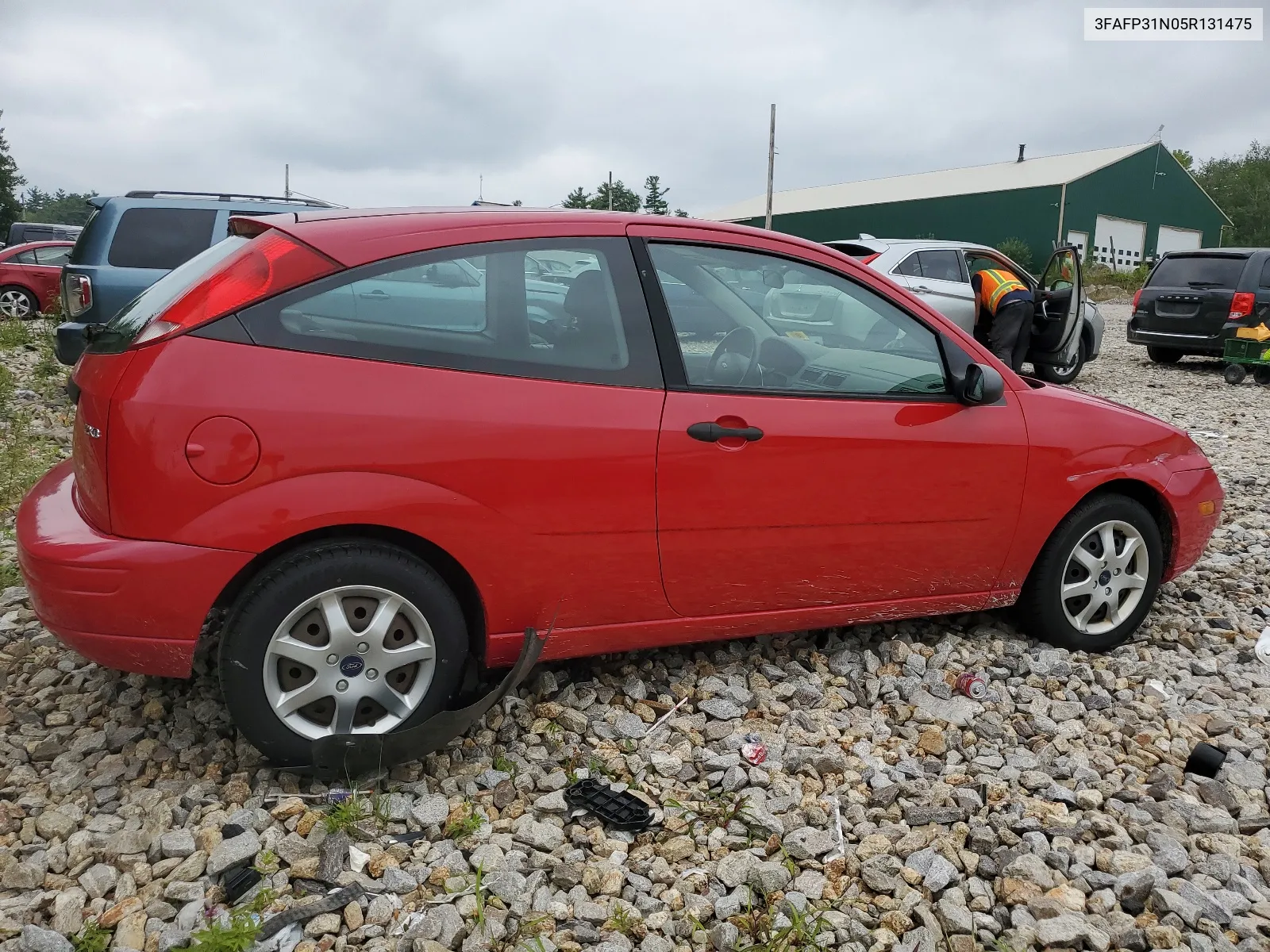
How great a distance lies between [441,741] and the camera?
296 cm

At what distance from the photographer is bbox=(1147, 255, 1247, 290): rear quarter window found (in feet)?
44.3

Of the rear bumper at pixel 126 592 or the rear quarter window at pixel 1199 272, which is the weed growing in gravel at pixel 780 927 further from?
the rear quarter window at pixel 1199 272

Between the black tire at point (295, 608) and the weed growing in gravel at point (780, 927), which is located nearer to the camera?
the weed growing in gravel at point (780, 927)

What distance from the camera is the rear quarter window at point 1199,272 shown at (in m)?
13.5

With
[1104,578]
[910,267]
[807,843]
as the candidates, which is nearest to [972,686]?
[1104,578]

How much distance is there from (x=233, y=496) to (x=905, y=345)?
2.38 m

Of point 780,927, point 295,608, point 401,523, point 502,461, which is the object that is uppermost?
point 502,461

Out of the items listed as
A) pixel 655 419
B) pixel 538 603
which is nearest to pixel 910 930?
pixel 538 603

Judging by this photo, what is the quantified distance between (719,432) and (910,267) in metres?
9.06

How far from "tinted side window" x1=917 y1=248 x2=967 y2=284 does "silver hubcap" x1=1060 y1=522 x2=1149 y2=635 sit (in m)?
7.91

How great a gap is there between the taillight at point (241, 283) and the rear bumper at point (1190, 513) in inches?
138

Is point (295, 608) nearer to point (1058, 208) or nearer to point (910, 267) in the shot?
point (910, 267)

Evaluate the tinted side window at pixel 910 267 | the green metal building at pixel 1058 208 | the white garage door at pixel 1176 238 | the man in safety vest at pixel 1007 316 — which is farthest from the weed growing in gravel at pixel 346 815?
the white garage door at pixel 1176 238

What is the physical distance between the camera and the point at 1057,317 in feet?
35.7
